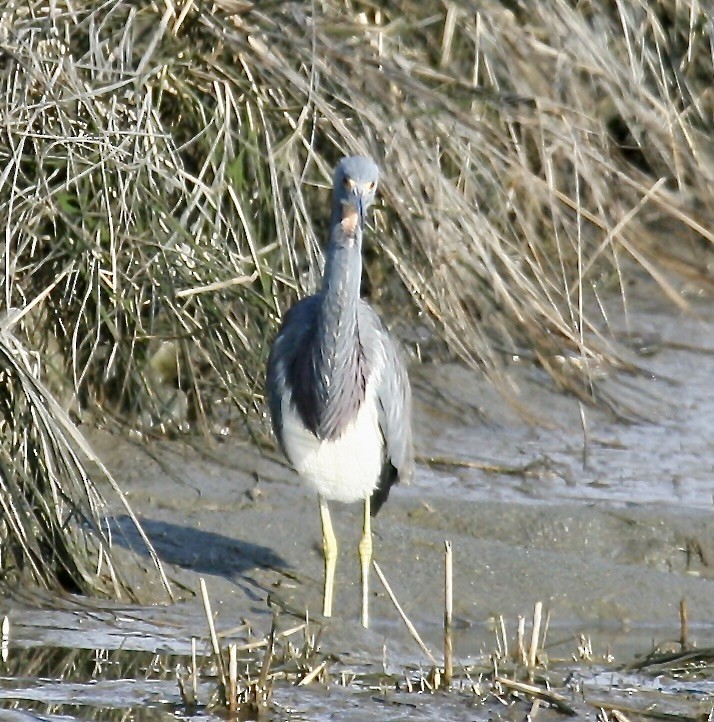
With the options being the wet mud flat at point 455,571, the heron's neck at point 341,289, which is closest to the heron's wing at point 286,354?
the heron's neck at point 341,289

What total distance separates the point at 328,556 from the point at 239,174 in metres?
1.60

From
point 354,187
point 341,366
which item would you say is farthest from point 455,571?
point 354,187

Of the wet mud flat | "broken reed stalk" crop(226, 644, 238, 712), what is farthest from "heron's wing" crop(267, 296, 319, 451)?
"broken reed stalk" crop(226, 644, 238, 712)

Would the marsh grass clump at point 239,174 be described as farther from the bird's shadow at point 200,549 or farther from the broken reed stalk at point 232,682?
the broken reed stalk at point 232,682

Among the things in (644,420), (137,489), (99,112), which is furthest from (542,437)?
(99,112)

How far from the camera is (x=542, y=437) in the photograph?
21.7 ft

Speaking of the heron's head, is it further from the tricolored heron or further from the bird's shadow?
the bird's shadow

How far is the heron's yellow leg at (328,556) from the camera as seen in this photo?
4.91 meters

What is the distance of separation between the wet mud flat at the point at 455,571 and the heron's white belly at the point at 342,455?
350mm

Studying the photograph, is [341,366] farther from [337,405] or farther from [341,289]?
[341,289]

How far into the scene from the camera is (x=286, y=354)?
5.17 meters

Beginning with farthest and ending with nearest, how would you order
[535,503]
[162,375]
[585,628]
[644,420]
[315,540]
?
[644,420] < [162,375] < [535,503] < [315,540] < [585,628]

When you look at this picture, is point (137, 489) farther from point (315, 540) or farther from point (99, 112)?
point (99, 112)

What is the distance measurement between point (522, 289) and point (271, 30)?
48.4 inches
